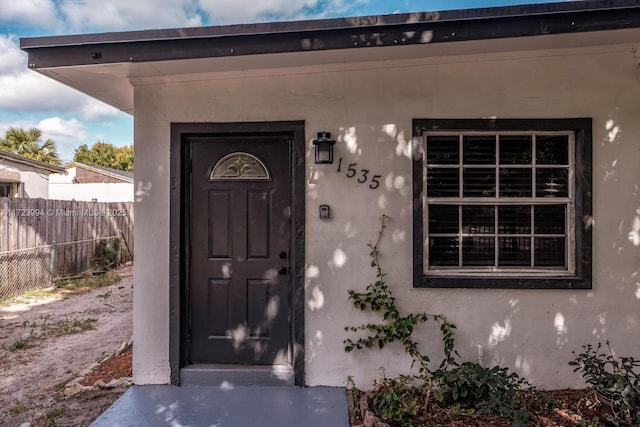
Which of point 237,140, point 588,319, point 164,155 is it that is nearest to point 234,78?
point 237,140

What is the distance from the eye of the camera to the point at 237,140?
353 centimetres

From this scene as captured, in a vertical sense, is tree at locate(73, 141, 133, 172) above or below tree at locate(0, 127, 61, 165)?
above

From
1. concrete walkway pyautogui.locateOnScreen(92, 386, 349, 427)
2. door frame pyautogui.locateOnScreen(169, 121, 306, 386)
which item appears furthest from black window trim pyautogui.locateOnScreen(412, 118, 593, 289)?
concrete walkway pyautogui.locateOnScreen(92, 386, 349, 427)

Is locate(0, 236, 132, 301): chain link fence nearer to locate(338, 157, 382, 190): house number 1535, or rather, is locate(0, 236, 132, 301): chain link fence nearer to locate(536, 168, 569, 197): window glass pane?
locate(338, 157, 382, 190): house number 1535

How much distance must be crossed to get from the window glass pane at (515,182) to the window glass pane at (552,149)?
0.17 meters

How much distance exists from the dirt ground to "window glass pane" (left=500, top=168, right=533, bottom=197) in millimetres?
3839

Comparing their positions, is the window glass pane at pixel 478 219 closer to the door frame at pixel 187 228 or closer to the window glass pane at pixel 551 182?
the window glass pane at pixel 551 182

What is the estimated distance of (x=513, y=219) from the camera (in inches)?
134

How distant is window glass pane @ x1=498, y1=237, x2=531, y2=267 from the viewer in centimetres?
341

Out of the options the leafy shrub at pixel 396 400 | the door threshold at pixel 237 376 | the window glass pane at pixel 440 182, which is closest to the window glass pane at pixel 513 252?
the window glass pane at pixel 440 182

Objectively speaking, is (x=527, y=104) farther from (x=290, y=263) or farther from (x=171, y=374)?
(x=171, y=374)

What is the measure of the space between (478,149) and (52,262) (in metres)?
8.59

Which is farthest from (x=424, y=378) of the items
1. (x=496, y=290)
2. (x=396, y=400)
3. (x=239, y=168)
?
(x=239, y=168)

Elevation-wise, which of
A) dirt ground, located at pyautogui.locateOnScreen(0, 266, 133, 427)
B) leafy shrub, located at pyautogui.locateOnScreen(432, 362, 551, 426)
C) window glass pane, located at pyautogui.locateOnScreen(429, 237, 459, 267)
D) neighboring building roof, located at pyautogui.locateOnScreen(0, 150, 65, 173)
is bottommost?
dirt ground, located at pyautogui.locateOnScreen(0, 266, 133, 427)
